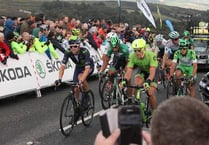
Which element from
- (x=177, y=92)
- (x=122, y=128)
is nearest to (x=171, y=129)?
(x=122, y=128)

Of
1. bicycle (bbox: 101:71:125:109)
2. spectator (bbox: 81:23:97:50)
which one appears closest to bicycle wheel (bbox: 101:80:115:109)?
bicycle (bbox: 101:71:125:109)

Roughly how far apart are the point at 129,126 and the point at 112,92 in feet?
29.4

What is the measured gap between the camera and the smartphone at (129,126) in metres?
1.93

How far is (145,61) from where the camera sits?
916cm

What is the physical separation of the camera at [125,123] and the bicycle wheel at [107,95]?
878cm

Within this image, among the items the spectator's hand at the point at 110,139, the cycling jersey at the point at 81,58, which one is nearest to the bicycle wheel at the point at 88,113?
the cycling jersey at the point at 81,58

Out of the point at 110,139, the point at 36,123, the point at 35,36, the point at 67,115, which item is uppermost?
the point at 110,139

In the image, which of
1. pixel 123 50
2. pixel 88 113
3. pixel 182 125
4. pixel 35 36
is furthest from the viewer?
pixel 35 36

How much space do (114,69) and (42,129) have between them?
10.2 ft

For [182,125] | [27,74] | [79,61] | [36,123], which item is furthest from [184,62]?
[182,125]

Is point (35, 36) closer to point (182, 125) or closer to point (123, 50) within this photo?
point (123, 50)

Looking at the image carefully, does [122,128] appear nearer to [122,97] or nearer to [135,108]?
[135,108]

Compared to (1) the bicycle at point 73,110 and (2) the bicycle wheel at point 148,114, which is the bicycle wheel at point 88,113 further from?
(2) the bicycle wheel at point 148,114

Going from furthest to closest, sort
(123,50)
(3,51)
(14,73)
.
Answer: (14,73)
(3,51)
(123,50)
